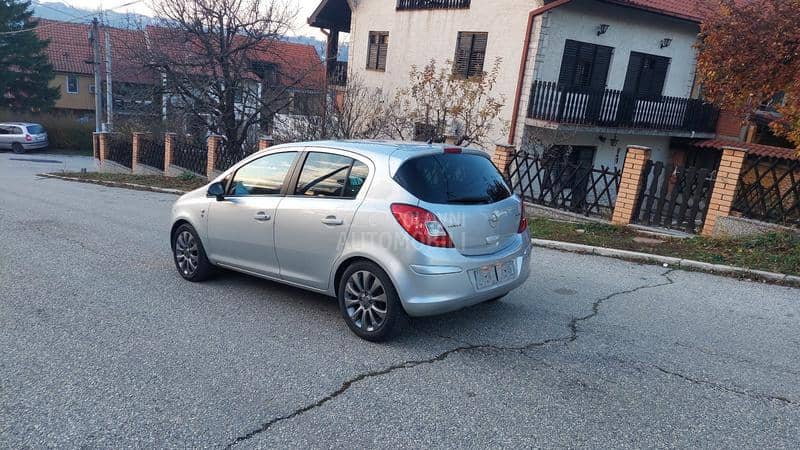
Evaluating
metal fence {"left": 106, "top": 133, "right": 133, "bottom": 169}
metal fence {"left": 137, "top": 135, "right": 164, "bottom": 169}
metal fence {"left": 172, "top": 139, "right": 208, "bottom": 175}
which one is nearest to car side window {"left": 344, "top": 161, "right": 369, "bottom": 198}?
metal fence {"left": 172, "top": 139, "right": 208, "bottom": 175}

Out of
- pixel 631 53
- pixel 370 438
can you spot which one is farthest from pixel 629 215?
pixel 631 53

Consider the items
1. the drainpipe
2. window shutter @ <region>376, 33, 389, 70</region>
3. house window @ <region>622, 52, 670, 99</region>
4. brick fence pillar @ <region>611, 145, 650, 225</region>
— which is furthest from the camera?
window shutter @ <region>376, 33, 389, 70</region>

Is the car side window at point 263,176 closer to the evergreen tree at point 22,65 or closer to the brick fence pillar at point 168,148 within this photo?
the brick fence pillar at point 168,148

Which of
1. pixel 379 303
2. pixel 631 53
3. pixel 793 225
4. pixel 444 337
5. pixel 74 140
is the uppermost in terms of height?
pixel 631 53

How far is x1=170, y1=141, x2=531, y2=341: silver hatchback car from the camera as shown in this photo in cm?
414

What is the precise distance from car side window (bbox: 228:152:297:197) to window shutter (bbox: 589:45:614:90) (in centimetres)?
1340

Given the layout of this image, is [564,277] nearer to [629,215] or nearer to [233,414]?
[629,215]

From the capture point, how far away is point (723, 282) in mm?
6590

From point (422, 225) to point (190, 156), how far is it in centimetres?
1695

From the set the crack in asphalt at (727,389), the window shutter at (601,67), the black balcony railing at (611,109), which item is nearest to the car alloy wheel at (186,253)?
the crack in asphalt at (727,389)

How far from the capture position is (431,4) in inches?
714

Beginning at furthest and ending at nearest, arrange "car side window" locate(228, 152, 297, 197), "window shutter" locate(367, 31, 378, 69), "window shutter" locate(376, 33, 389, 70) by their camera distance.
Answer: "window shutter" locate(367, 31, 378, 69), "window shutter" locate(376, 33, 389, 70), "car side window" locate(228, 152, 297, 197)

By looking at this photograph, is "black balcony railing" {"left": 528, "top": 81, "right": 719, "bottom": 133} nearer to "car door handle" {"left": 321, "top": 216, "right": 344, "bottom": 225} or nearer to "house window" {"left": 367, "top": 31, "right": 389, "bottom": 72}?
"house window" {"left": 367, "top": 31, "right": 389, "bottom": 72}

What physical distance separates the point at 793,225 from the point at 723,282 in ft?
8.55
